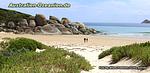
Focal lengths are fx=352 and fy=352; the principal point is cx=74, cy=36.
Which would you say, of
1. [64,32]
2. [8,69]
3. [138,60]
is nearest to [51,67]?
[8,69]

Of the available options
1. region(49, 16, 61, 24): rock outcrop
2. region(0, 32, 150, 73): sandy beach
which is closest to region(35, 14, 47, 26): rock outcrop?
region(49, 16, 61, 24): rock outcrop

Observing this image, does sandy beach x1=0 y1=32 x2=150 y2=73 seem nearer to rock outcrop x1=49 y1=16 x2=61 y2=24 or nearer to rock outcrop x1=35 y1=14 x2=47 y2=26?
rock outcrop x1=35 y1=14 x2=47 y2=26

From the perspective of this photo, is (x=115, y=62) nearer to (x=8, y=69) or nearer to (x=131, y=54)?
(x=131, y=54)

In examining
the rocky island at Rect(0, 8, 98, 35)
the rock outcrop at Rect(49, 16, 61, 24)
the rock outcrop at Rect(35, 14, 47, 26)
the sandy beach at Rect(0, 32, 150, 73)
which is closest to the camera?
the sandy beach at Rect(0, 32, 150, 73)

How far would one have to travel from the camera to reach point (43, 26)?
61031 mm

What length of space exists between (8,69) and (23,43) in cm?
851

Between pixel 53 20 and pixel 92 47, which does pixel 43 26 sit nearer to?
pixel 53 20

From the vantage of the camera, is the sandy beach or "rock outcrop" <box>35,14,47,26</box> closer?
the sandy beach

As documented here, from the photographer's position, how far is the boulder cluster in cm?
5981

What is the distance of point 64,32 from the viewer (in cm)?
5950

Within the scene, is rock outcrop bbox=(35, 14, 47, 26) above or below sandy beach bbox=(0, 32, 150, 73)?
below

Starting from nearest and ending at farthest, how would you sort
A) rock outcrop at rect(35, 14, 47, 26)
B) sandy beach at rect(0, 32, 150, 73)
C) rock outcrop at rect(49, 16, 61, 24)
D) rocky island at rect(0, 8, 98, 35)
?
sandy beach at rect(0, 32, 150, 73) < rocky island at rect(0, 8, 98, 35) < rock outcrop at rect(35, 14, 47, 26) < rock outcrop at rect(49, 16, 61, 24)

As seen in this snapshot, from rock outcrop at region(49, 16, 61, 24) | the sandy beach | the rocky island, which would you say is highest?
the sandy beach

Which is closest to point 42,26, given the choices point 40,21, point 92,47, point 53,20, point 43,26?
point 43,26
